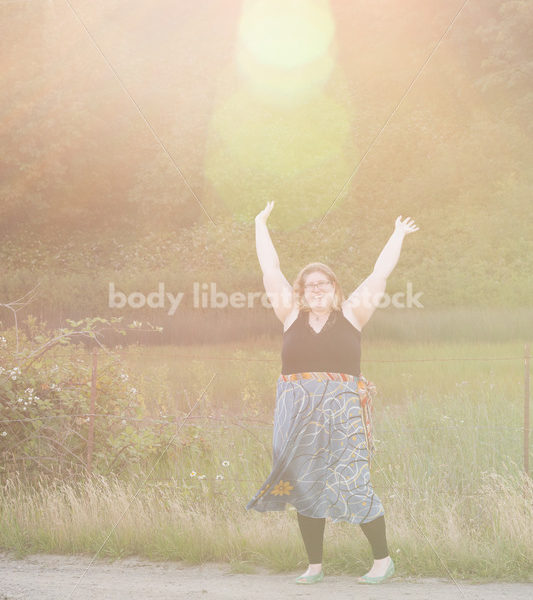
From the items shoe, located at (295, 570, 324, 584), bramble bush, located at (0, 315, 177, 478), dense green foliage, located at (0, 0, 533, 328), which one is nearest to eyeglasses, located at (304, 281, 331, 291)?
shoe, located at (295, 570, 324, 584)

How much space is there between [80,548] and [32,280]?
63.5 feet

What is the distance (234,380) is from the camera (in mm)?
12922

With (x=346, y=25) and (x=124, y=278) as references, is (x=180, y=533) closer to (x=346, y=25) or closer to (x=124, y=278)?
(x=124, y=278)

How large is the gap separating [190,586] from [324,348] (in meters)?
1.66

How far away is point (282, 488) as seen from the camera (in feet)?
14.7

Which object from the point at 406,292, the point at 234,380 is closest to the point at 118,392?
the point at 234,380

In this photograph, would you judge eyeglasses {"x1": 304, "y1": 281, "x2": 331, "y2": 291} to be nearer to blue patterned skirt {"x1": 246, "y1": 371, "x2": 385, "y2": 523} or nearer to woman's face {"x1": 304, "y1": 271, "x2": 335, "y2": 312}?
woman's face {"x1": 304, "y1": 271, "x2": 335, "y2": 312}

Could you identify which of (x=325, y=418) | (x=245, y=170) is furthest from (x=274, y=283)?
(x=245, y=170)

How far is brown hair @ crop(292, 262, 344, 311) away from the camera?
4465 mm

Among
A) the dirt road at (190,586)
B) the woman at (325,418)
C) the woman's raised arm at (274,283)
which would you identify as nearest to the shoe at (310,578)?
the dirt road at (190,586)

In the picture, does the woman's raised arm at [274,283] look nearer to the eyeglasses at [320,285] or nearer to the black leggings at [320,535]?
the eyeglasses at [320,285]

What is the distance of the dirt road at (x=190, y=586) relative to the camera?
4539 mm

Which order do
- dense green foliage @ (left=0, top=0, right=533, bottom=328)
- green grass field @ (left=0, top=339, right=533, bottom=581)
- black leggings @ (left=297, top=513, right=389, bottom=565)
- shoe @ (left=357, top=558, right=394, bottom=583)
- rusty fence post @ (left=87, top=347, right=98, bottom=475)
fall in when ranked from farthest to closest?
dense green foliage @ (left=0, top=0, right=533, bottom=328) < rusty fence post @ (left=87, top=347, right=98, bottom=475) < green grass field @ (left=0, top=339, right=533, bottom=581) < shoe @ (left=357, top=558, right=394, bottom=583) < black leggings @ (left=297, top=513, right=389, bottom=565)

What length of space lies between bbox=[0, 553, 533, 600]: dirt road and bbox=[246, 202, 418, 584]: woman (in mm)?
275
